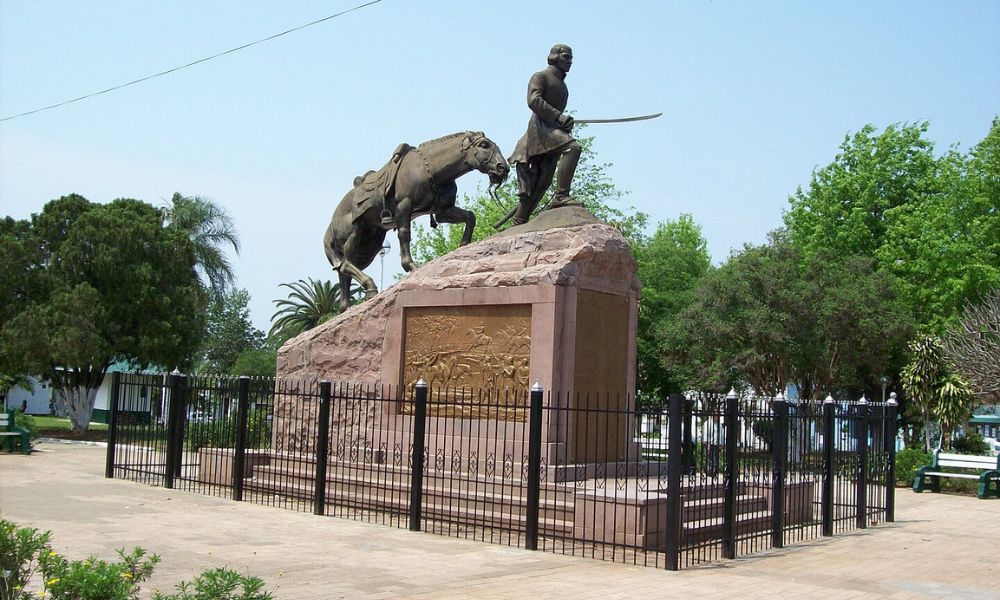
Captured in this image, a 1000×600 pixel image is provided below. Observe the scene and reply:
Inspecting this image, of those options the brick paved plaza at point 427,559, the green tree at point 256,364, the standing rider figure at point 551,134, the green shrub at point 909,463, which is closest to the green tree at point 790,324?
the green shrub at point 909,463

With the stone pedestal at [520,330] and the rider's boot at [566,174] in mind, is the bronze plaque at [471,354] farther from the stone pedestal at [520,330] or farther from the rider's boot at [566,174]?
the rider's boot at [566,174]

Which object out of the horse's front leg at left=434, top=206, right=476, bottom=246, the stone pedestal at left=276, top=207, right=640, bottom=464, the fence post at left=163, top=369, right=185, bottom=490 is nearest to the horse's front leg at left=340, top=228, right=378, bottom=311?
the horse's front leg at left=434, top=206, right=476, bottom=246

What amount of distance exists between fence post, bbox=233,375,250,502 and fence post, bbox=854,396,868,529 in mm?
8846

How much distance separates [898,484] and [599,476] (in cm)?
1465

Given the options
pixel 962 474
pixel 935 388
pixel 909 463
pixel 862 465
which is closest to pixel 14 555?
pixel 862 465

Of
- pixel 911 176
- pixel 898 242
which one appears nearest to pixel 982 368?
pixel 898 242

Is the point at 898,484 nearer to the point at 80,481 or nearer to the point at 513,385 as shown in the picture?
the point at 513,385

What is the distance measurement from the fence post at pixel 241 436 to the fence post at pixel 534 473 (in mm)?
5176

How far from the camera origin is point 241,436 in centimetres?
1404

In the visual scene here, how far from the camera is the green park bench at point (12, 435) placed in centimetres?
2208

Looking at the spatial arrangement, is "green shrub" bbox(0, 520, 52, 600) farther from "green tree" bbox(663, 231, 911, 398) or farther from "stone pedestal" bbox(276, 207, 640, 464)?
"green tree" bbox(663, 231, 911, 398)

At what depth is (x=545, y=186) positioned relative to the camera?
15.3m

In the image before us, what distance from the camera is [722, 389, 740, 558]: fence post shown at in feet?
33.9

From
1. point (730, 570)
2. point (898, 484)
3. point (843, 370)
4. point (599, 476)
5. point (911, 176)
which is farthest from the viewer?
point (911, 176)
